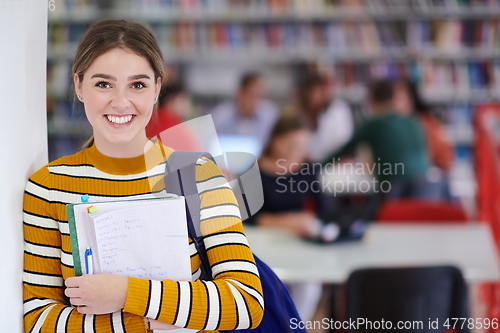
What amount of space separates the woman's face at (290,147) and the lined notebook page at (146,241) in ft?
4.18

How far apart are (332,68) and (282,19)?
0.63 m

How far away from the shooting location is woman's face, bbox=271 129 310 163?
7.06 feet

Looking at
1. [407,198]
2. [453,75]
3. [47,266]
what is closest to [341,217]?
[407,198]

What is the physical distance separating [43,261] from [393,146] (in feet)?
7.73

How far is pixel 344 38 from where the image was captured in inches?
181

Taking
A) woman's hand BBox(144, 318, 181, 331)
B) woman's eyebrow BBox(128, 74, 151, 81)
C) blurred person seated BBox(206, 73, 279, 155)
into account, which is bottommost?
woman's hand BBox(144, 318, 181, 331)

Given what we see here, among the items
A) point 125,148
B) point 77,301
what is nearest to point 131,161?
point 125,148

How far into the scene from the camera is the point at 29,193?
86 cm

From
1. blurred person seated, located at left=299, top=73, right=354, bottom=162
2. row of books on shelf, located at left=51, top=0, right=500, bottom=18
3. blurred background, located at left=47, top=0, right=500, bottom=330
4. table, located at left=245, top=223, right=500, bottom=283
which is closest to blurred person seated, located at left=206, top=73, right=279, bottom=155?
blurred background, located at left=47, top=0, right=500, bottom=330

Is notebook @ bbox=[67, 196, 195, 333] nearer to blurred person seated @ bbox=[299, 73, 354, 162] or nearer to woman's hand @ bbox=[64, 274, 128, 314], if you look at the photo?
woman's hand @ bbox=[64, 274, 128, 314]

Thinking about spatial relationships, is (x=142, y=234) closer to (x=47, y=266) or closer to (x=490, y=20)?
(x=47, y=266)

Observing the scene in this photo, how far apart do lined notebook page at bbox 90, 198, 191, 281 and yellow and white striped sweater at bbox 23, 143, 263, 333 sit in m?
0.03

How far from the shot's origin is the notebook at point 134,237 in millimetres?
794

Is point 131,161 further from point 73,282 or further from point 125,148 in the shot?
point 73,282
